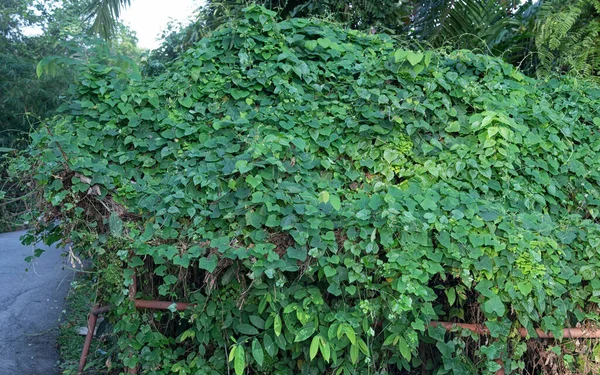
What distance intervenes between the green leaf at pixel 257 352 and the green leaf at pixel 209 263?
46cm

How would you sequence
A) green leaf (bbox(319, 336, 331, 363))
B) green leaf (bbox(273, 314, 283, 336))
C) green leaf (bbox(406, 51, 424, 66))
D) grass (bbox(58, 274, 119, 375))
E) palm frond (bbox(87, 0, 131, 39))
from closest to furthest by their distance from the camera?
green leaf (bbox(319, 336, 331, 363)) < green leaf (bbox(273, 314, 283, 336)) < green leaf (bbox(406, 51, 424, 66)) < grass (bbox(58, 274, 119, 375)) < palm frond (bbox(87, 0, 131, 39))

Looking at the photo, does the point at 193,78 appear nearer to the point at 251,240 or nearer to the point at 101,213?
the point at 101,213

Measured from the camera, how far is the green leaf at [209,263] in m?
2.64

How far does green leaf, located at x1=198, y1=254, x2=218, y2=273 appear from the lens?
2.64 meters

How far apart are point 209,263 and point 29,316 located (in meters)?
3.75

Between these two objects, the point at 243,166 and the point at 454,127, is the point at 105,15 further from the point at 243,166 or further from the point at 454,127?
the point at 454,127

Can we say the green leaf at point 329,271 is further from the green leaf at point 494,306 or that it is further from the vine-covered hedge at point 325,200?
the green leaf at point 494,306

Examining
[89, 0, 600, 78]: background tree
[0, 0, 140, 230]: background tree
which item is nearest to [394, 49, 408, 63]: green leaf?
[89, 0, 600, 78]: background tree

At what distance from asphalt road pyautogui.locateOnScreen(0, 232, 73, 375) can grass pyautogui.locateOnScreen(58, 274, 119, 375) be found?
0.29 ft

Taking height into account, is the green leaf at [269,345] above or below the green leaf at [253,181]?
below

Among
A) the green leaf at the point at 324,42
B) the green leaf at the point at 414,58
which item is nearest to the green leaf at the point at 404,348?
the green leaf at the point at 414,58

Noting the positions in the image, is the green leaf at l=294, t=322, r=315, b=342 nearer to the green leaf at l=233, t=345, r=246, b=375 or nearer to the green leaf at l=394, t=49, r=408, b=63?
the green leaf at l=233, t=345, r=246, b=375

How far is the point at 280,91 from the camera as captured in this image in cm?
366

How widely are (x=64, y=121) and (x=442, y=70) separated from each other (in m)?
2.72
